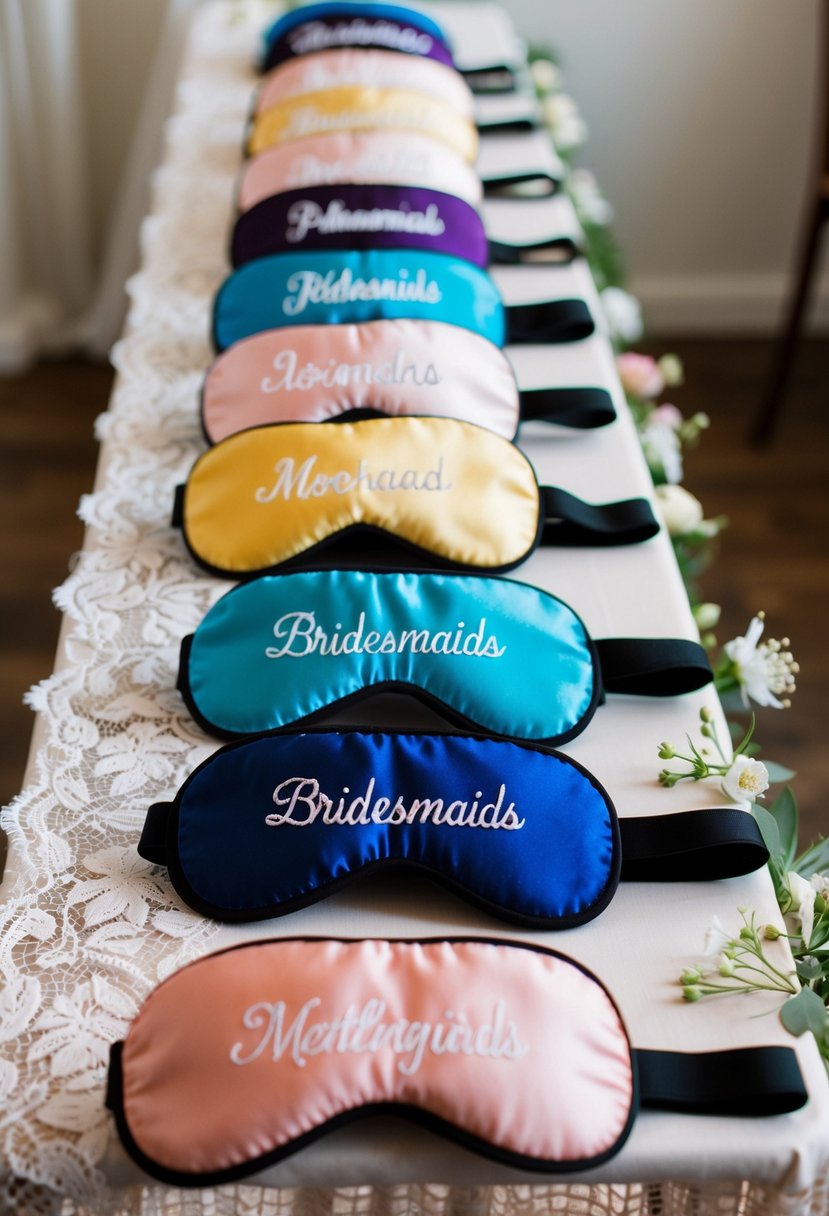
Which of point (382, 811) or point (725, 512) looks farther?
Answer: point (725, 512)

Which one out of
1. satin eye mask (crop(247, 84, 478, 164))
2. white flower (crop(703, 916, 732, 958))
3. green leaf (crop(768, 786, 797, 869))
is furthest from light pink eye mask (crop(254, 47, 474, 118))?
white flower (crop(703, 916, 732, 958))

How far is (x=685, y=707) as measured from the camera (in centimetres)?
101

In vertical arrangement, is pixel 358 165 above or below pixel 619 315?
above

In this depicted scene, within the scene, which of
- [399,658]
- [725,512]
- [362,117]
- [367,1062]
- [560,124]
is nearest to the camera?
[367,1062]

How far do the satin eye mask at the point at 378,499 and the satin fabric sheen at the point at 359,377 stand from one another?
2.4 inches

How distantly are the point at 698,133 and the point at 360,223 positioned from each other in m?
1.60

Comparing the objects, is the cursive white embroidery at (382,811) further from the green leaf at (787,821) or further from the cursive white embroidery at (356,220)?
the cursive white embroidery at (356,220)

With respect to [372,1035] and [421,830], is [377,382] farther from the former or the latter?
[372,1035]

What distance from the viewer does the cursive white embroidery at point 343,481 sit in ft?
3.59

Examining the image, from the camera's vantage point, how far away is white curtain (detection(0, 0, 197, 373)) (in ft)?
7.81

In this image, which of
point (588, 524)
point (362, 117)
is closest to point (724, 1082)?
point (588, 524)

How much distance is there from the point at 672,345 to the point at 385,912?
2.34 metres

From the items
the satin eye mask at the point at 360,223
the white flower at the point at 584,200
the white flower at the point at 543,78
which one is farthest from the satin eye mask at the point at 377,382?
the white flower at the point at 543,78

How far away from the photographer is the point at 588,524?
3.76ft
